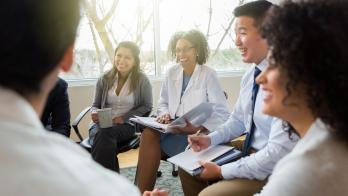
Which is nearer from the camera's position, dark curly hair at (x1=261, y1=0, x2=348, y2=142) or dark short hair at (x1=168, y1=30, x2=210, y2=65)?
dark curly hair at (x1=261, y1=0, x2=348, y2=142)

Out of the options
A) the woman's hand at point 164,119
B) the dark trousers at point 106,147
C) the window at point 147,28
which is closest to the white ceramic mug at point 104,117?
the dark trousers at point 106,147

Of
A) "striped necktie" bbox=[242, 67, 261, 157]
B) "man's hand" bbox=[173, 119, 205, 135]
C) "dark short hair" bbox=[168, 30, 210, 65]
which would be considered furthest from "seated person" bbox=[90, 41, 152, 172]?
"striped necktie" bbox=[242, 67, 261, 157]

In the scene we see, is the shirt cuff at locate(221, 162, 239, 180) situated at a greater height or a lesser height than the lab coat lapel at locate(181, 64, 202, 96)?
lesser

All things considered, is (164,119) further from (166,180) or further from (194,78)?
(166,180)

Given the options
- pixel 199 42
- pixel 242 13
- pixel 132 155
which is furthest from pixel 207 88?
pixel 132 155

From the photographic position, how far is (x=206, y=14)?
430 centimetres

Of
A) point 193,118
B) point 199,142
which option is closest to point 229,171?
point 199,142

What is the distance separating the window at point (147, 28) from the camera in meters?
3.89

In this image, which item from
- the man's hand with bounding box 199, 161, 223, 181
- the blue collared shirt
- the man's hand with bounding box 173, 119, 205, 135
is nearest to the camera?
the blue collared shirt

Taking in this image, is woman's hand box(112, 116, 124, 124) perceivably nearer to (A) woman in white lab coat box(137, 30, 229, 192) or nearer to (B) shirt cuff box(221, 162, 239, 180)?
(A) woman in white lab coat box(137, 30, 229, 192)

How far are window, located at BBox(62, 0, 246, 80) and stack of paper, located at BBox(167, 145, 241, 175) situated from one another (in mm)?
2230

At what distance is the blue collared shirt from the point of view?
1482 mm

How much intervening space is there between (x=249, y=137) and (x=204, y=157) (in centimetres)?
25

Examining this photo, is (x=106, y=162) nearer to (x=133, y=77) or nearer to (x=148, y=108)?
(x=148, y=108)
